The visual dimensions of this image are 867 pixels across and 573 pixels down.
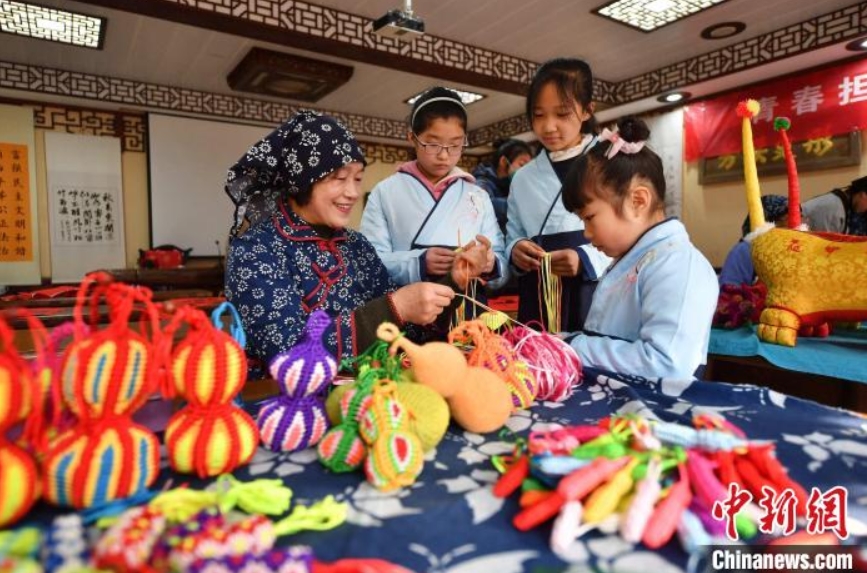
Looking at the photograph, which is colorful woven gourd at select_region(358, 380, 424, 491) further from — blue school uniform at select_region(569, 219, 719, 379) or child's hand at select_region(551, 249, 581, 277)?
child's hand at select_region(551, 249, 581, 277)

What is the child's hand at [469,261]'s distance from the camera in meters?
1.39

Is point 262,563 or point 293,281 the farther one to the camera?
point 293,281

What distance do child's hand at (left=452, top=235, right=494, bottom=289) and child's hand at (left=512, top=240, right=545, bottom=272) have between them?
344mm

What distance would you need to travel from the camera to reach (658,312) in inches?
46.6

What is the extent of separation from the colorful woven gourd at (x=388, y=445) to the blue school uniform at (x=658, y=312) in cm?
64

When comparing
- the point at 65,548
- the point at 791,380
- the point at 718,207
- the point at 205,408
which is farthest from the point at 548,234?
the point at 718,207

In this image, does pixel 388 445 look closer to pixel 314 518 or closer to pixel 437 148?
pixel 314 518

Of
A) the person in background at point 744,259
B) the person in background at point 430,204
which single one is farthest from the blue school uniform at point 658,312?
the person in background at point 744,259

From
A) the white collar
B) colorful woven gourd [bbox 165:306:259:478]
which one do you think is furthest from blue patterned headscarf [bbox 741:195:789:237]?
colorful woven gourd [bbox 165:306:259:478]

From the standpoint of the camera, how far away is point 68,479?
589mm

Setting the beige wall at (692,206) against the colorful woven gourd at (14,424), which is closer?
the colorful woven gourd at (14,424)

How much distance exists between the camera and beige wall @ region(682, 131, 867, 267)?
223 inches

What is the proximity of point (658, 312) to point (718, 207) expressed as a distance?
5.96m

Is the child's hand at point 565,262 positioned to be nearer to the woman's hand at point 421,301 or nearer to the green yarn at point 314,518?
the woman's hand at point 421,301
